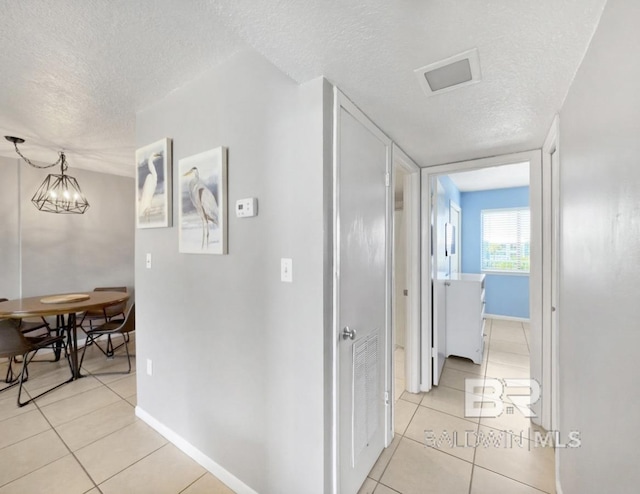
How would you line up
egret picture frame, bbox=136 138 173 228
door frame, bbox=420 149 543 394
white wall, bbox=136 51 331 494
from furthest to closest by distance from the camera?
door frame, bbox=420 149 543 394, egret picture frame, bbox=136 138 173 228, white wall, bbox=136 51 331 494

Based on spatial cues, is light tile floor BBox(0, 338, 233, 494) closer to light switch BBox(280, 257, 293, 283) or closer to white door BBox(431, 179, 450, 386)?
light switch BBox(280, 257, 293, 283)

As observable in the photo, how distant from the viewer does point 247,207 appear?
1.42m

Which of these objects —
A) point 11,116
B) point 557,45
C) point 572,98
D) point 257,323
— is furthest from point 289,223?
point 11,116

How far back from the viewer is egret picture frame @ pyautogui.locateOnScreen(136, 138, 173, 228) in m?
1.87

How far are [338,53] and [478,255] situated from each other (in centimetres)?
549

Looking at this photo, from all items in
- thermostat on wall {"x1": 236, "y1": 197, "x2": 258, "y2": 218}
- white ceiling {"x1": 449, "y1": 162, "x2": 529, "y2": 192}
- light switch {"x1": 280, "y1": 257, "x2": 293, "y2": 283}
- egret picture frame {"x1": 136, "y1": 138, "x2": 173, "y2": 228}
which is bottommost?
light switch {"x1": 280, "y1": 257, "x2": 293, "y2": 283}

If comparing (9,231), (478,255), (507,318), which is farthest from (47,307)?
(507,318)

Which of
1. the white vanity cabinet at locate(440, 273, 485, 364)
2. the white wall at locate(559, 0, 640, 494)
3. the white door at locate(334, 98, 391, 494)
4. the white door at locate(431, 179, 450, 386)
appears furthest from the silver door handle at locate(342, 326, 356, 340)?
the white vanity cabinet at locate(440, 273, 485, 364)

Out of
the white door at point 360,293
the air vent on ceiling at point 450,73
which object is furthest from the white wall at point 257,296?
the air vent on ceiling at point 450,73

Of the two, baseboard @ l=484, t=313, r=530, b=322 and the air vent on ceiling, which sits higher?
the air vent on ceiling

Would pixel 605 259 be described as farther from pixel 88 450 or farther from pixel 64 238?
pixel 64 238

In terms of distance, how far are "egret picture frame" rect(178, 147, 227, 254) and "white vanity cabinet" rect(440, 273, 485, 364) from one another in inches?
101

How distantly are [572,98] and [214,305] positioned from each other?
2129 mm

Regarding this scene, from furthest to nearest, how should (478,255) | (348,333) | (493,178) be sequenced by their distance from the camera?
(478,255) < (493,178) < (348,333)
